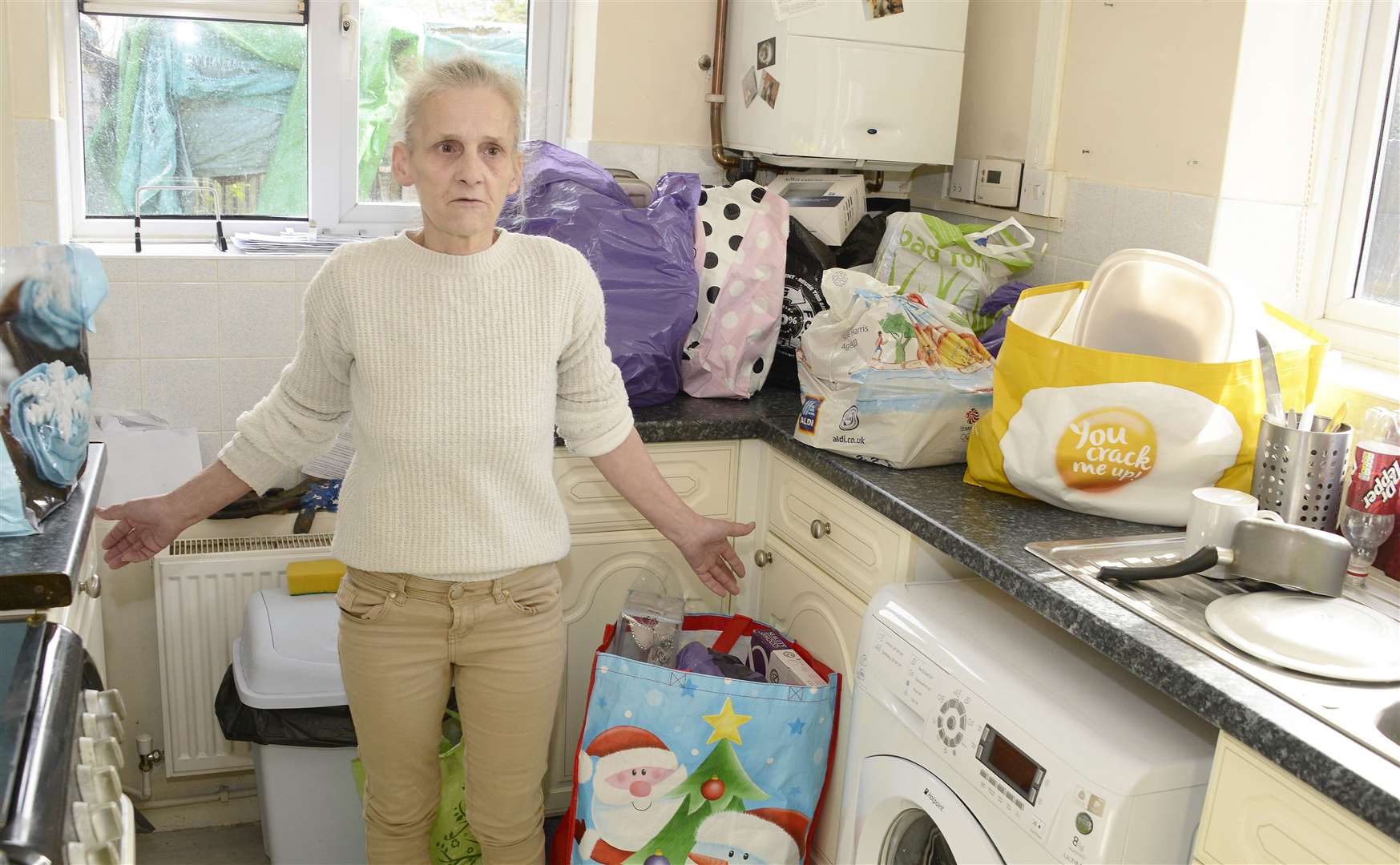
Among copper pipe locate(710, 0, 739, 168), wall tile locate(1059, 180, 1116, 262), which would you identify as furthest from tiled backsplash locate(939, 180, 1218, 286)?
copper pipe locate(710, 0, 739, 168)

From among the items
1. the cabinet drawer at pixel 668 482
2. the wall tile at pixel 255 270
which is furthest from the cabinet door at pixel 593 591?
the wall tile at pixel 255 270

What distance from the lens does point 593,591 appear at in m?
2.21

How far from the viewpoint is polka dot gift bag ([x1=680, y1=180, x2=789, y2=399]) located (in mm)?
2238

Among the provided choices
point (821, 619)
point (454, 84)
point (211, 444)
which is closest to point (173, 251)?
point (211, 444)

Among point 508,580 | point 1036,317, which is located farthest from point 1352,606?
point 508,580

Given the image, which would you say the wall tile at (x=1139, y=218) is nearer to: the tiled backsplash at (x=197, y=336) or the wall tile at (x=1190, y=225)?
the wall tile at (x=1190, y=225)

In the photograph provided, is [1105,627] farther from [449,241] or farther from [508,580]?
[449,241]

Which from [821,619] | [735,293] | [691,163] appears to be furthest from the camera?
[691,163]

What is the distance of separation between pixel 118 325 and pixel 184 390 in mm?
170

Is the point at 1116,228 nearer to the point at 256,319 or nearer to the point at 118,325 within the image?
the point at 256,319

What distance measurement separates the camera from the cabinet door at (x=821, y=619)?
1.92m

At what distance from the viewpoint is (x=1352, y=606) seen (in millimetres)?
1369

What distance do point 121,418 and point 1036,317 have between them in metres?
1.71

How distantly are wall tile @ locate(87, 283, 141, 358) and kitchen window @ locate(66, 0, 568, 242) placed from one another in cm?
24
